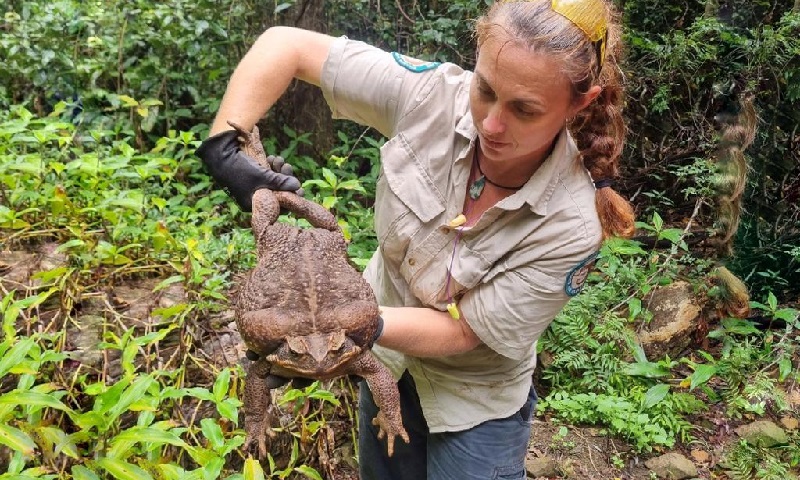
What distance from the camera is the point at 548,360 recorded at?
4.54m

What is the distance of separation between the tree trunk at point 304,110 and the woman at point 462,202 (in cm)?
292

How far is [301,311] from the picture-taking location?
1765mm

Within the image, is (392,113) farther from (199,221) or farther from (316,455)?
(199,221)

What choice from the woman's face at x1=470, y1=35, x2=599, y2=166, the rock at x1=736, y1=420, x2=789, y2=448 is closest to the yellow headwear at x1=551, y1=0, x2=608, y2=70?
the woman's face at x1=470, y1=35, x2=599, y2=166

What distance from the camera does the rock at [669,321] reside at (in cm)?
478

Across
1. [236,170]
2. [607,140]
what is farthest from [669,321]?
[236,170]

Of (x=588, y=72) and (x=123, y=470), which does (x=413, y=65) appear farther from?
(x=123, y=470)

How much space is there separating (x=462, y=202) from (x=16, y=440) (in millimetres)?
1825

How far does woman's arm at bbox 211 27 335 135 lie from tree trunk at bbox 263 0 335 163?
9.58 ft

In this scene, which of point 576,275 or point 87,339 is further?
point 87,339

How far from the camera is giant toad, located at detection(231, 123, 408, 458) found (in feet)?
5.70

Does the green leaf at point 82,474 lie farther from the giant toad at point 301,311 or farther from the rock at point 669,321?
the rock at point 669,321

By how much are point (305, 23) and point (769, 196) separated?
161 inches

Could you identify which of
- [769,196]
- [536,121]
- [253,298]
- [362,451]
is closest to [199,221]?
[362,451]
